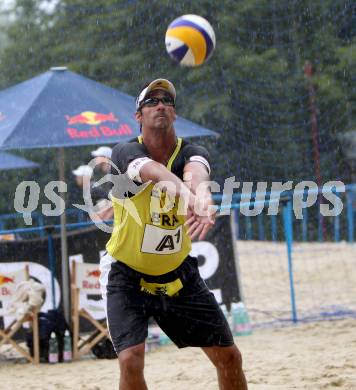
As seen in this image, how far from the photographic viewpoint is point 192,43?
7012 mm

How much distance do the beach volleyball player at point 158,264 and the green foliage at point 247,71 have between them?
1036cm

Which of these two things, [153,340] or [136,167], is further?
[153,340]

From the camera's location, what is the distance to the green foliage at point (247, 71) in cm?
1484

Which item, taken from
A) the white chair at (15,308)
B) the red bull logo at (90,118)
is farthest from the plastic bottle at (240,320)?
the red bull logo at (90,118)

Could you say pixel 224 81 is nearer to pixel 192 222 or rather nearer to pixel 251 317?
pixel 251 317

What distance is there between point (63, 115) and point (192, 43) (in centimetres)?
130

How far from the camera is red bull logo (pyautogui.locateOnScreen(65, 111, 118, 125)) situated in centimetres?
741

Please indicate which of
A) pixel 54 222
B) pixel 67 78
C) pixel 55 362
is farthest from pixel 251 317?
pixel 54 222

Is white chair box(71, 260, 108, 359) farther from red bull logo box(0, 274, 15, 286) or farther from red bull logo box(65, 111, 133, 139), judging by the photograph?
red bull logo box(65, 111, 133, 139)

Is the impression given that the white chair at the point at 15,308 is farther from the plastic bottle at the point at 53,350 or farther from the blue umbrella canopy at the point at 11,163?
the blue umbrella canopy at the point at 11,163

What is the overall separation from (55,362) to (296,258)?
7712mm

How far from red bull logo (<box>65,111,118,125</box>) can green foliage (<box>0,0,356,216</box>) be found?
740 centimetres

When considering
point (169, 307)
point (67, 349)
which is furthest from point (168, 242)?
point (67, 349)

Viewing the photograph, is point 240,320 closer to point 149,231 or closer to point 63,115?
point 63,115
